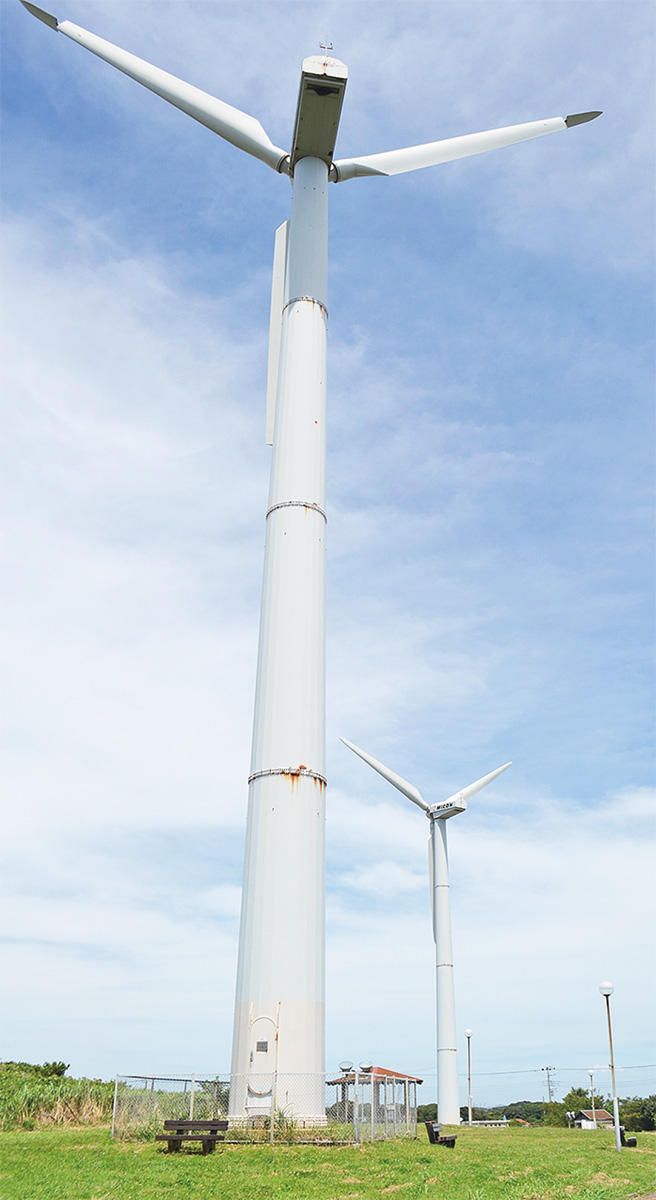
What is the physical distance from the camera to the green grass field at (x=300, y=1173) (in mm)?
16219

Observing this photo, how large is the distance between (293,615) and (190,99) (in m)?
21.6

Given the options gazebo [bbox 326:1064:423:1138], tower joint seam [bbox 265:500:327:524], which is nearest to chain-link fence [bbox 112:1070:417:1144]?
gazebo [bbox 326:1064:423:1138]

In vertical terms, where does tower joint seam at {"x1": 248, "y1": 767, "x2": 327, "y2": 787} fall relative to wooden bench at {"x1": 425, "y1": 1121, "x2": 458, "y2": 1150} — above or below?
above

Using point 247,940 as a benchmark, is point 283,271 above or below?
above

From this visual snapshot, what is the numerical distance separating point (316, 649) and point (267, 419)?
12500mm

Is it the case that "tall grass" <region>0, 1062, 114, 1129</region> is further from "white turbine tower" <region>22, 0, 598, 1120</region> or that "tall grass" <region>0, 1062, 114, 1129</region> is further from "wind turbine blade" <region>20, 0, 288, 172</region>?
"wind turbine blade" <region>20, 0, 288, 172</region>

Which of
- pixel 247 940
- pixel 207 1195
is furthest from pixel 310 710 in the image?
pixel 207 1195

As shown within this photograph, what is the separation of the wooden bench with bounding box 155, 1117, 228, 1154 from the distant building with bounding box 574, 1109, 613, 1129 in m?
48.7

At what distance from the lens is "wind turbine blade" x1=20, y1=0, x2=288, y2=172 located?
1344 inches

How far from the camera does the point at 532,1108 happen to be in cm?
12350

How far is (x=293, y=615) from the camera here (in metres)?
27.2

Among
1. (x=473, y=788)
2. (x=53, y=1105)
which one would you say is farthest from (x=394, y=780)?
(x=53, y=1105)

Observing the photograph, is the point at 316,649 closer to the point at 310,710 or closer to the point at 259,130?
the point at 310,710

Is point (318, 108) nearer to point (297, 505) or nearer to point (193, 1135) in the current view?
point (297, 505)
